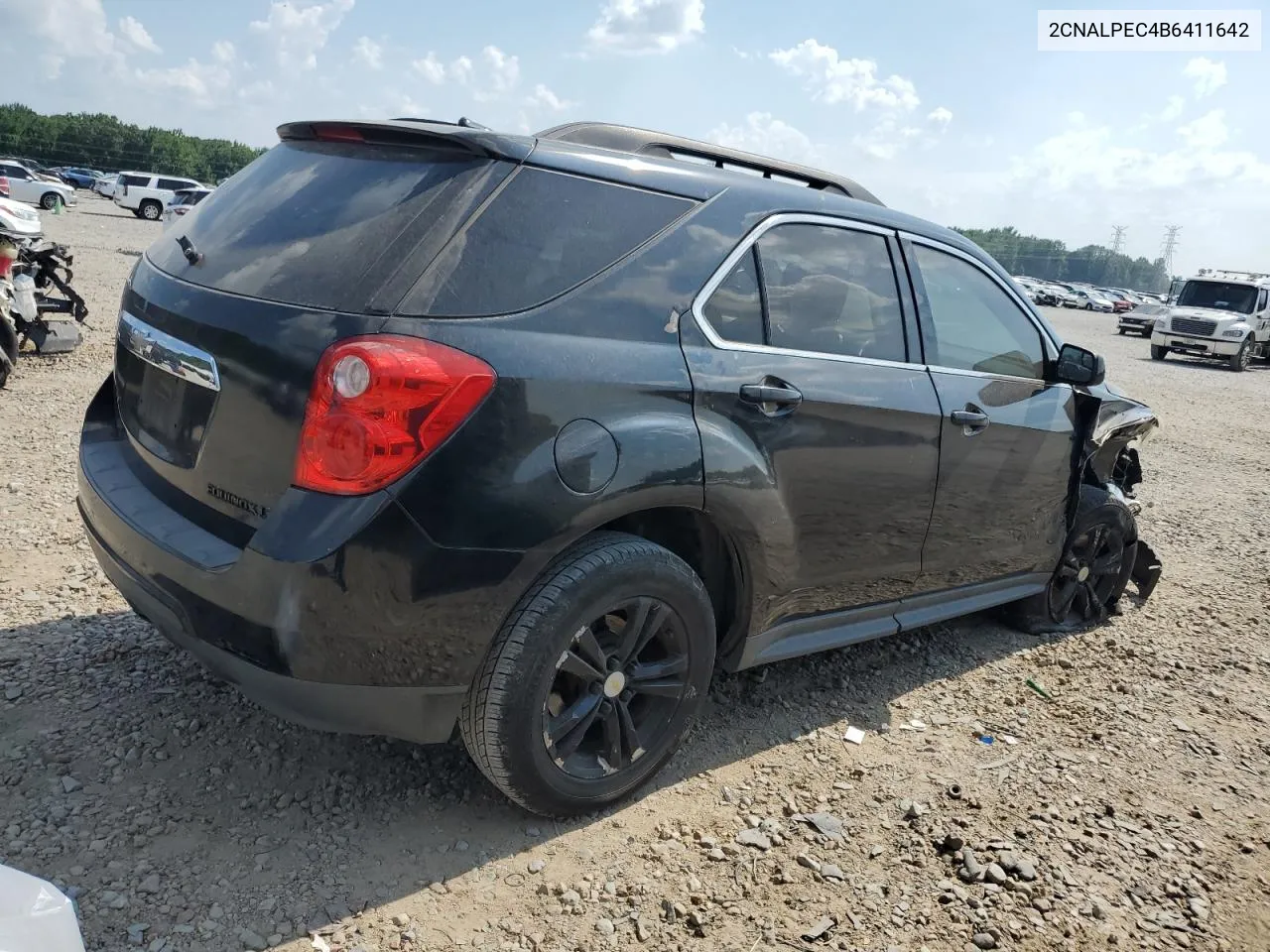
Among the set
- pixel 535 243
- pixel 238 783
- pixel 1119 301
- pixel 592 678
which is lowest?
pixel 238 783

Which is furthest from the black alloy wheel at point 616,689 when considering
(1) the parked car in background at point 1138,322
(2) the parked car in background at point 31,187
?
(2) the parked car in background at point 31,187

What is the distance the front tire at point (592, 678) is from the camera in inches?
96.3

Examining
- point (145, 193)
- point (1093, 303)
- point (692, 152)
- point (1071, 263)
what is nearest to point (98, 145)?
point (145, 193)

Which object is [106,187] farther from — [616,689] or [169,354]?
[616,689]

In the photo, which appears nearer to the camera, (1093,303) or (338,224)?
(338,224)

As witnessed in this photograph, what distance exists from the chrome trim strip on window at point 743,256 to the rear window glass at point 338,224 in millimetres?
688

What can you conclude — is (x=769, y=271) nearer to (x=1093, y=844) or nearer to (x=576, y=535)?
(x=576, y=535)

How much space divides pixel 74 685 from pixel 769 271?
2.69 m

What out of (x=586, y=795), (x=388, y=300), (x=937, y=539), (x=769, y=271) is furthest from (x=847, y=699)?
(x=388, y=300)

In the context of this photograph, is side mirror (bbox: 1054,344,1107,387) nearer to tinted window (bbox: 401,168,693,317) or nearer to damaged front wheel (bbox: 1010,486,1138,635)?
damaged front wheel (bbox: 1010,486,1138,635)

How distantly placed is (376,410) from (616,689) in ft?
3.52

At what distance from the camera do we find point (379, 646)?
2277 millimetres

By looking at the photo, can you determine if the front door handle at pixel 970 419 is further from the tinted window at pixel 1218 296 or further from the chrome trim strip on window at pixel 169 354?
the tinted window at pixel 1218 296

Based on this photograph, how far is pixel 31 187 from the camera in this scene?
36.9 metres
